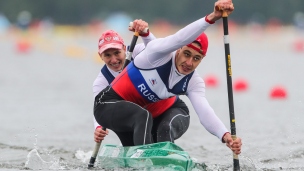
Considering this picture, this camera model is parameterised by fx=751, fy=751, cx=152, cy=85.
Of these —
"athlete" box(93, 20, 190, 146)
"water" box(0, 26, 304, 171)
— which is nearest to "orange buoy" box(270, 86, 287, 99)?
"water" box(0, 26, 304, 171)

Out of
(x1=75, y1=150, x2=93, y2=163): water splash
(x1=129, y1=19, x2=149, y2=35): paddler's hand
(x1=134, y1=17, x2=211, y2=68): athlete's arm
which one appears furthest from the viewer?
(x1=75, y1=150, x2=93, y2=163): water splash

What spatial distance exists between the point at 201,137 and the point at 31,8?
62843 millimetres

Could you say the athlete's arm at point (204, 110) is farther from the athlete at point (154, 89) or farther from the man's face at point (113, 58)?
the man's face at point (113, 58)

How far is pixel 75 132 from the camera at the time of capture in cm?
1353

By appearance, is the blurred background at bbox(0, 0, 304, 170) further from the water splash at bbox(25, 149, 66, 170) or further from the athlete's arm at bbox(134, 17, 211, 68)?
the athlete's arm at bbox(134, 17, 211, 68)

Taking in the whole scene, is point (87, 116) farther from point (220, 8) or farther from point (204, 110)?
point (220, 8)

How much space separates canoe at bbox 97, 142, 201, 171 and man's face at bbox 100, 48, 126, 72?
1.03 meters

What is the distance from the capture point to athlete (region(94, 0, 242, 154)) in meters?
8.02

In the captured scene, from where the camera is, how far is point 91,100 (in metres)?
18.8

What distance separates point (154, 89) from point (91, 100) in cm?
1052

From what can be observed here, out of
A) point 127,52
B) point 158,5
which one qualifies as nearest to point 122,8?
point 158,5

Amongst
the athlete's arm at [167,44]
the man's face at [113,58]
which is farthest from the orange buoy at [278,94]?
the athlete's arm at [167,44]

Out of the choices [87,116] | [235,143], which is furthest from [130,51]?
[87,116]

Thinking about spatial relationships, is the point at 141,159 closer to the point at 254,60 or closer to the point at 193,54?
the point at 193,54
